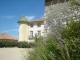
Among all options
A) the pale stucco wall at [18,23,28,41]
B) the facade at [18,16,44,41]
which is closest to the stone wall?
the facade at [18,16,44,41]

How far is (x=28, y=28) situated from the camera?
37.7 metres

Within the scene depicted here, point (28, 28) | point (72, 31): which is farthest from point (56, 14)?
point (28, 28)

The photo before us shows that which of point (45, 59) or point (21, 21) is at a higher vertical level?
point (21, 21)

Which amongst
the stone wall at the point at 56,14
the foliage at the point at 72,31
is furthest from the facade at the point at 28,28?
the foliage at the point at 72,31

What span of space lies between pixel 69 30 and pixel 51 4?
4.25m

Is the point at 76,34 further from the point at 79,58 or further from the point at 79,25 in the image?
the point at 79,58

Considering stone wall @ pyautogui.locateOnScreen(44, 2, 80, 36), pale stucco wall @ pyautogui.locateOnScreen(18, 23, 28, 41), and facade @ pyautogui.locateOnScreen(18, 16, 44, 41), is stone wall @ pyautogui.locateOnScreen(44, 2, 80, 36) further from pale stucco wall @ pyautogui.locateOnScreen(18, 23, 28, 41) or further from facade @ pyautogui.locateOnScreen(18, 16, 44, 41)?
pale stucco wall @ pyautogui.locateOnScreen(18, 23, 28, 41)

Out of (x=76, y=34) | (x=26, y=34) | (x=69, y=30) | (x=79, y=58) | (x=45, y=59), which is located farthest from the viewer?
(x=26, y=34)

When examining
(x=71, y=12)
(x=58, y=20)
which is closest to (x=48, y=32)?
(x=58, y=20)

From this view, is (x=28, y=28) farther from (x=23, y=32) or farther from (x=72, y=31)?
(x=72, y=31)

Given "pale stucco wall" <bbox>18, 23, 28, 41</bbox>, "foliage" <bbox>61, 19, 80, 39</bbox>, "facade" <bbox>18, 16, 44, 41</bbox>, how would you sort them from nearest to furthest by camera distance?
"foliage" <bbox>61, 19, 80, 39</bbox>, "pale stucco wall" <bbox>18, 23, 28, 41</bbox>, "facade" <bbox>18, 16, 44, 41</bbox>

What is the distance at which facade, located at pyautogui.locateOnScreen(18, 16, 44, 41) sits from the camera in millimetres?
35875

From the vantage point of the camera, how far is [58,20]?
24.1 ft

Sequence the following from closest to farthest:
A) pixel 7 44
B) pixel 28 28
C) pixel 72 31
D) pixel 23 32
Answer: pixel 72 31
pixel 7 44
pixel 23 32
pixel 28 28
